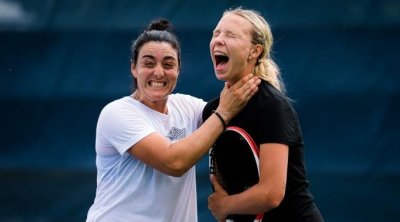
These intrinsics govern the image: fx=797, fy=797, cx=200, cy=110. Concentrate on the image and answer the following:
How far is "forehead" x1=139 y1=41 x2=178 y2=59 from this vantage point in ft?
10.6

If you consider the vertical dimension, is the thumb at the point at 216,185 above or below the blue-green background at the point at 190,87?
below

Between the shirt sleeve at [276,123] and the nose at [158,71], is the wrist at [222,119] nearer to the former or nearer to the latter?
the shirt sleeve at [276,123]

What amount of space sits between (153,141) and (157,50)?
0.40m

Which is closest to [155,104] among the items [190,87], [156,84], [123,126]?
[156,84]

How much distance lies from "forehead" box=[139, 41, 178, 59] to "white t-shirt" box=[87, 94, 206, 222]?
202 millimetres

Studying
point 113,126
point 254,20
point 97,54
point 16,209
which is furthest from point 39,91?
point 254,20

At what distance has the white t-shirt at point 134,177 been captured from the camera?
3127mm

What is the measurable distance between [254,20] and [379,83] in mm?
1340

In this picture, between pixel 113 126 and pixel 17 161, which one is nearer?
pixel 113 126

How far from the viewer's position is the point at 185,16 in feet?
13.9

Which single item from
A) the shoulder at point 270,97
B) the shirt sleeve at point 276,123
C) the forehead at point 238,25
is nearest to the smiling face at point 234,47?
the forehead at point 238,25

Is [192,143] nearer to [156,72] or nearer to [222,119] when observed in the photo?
[222,119]

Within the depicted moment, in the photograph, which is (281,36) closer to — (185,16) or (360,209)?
(185,16)

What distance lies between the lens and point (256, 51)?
3.07 m
